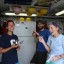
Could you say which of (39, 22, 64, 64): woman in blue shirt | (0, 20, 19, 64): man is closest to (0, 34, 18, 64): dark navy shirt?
(0, 20, 19, 64): man

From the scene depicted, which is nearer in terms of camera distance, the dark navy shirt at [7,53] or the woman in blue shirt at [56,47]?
the woman in blue shirt at [56,47]

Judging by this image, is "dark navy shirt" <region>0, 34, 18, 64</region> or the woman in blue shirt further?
"dark navy shirt" <region>0, 34, 18, 64</region>

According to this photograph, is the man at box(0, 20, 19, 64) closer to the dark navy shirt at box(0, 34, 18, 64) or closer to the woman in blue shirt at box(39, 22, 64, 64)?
the dark navy shirt at box(0, 34, 18, 64)

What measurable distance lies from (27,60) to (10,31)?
2.56 meters

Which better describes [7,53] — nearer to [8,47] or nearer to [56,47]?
[8,47]

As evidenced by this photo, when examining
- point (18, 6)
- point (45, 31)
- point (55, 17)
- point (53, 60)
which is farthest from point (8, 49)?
point (55, 17)

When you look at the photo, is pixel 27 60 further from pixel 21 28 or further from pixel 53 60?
pixel 53 60

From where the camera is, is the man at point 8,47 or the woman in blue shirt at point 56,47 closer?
the woman in blue shirt at point 56,47

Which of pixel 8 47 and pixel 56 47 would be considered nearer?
pixel 56 47

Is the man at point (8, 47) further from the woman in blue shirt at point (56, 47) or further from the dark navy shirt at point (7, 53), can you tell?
the woman in blue shirt at point (56, 47)

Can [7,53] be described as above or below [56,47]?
Result: below

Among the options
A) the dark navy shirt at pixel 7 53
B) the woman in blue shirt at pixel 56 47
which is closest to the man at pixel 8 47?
the dark navy shirt at pixel 7 53

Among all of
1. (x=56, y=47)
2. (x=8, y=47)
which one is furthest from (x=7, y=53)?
(x=56, y=47)

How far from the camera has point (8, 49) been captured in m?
2.94
